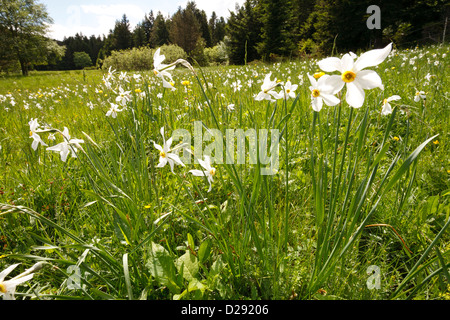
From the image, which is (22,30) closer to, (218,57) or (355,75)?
(218,57)

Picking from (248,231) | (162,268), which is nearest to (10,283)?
(162,268)

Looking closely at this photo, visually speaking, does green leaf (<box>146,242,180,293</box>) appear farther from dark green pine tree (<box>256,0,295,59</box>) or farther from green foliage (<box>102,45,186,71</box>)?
dark green pine tree (<box>256,0,295,59</box>)

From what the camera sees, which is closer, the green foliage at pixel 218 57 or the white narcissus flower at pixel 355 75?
the white narcissus flower at pixel 355 75

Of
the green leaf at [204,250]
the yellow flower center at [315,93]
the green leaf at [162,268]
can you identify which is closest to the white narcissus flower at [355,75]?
the yellow flower center at [315,93]

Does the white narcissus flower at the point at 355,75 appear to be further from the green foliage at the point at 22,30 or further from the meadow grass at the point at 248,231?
the green foliage at the point at 22,30

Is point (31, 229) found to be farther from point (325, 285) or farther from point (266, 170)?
point (325, 285)

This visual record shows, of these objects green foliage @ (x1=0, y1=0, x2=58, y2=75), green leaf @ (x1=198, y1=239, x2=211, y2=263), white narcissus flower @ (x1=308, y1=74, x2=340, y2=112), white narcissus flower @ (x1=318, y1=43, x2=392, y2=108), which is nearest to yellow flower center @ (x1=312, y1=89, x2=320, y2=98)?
white narcissus flower @ (x1=308, y1=74, x2=340, y2=112)

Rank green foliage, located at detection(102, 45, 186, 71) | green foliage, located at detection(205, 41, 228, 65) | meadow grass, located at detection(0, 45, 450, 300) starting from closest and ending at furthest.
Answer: meadow grass, located at detection(0, 45, 450, 300) < green foliage, located at detection(102, 45, 186, 71) < green foliage, located at detection(205, 41, 228, 65)

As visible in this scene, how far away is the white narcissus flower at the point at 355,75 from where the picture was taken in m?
0.74

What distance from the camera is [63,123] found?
3.80 metres

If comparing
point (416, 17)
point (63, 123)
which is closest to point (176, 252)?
point (63, 123)

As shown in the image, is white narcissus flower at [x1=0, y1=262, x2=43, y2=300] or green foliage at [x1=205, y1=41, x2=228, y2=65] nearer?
white narcissus flower at [x1=0, y1=262, x2=43, y2=300]

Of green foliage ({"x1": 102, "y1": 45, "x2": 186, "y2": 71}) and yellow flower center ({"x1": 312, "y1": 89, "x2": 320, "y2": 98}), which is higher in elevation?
green foliage ({"x1": 102, "y1": 45, "x2": 186, "y2": 71})

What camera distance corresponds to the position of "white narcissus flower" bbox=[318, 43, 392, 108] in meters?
0.74
